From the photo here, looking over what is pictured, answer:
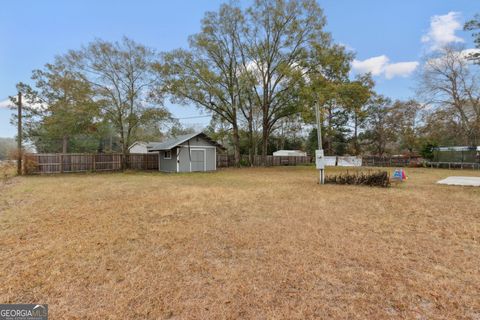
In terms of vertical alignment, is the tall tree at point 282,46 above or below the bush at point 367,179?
above

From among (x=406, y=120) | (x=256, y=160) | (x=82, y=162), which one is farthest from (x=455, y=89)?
(x=82, y=162)

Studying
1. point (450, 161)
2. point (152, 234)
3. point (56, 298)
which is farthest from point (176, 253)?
point (450, 161)

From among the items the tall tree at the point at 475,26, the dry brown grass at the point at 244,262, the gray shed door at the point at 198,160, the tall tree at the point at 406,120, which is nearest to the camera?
the dry brown grass at the point at 244,262

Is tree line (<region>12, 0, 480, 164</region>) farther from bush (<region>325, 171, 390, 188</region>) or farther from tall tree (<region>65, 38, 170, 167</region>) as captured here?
bush (<region>325, 171, 390, 188</region>)

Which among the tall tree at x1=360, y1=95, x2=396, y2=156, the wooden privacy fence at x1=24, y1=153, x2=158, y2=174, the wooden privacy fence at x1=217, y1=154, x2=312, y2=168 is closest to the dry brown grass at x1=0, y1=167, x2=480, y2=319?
the wooden privacy fence at x1=24, y1=153, x2=158, y2=174

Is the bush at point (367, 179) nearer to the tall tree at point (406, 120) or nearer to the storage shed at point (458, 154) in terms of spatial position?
the storage shed at point (458, 154)

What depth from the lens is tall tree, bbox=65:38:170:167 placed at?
1552cm

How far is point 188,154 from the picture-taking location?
1736 centimetres

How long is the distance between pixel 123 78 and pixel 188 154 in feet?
22.6

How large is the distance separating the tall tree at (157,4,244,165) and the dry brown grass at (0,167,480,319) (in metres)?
15.2

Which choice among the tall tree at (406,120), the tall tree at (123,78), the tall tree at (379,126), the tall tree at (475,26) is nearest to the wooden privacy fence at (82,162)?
the tall tree at (123,78)

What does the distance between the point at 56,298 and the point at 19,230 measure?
9.53ft

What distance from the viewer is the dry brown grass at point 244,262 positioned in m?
2.06

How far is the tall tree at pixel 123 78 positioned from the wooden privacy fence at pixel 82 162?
1.40 metres
